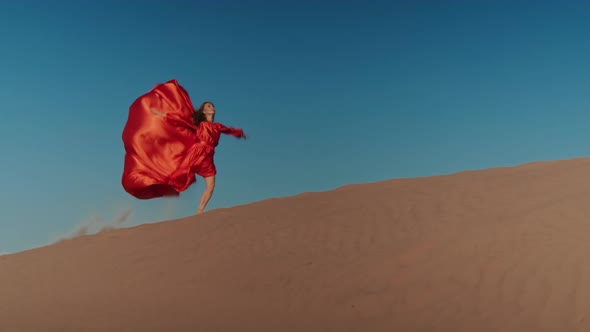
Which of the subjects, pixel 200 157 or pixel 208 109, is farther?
pixel 208 109

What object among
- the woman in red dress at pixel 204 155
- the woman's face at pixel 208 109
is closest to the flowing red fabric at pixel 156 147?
the woman in red dress at pixel 204 155

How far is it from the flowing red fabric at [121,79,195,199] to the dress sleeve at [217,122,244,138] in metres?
0.71

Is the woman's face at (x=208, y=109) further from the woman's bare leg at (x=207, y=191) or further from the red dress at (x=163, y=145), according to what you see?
the woman's bare leg at (x=207, y=191)

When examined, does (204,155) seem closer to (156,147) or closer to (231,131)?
(231,131)

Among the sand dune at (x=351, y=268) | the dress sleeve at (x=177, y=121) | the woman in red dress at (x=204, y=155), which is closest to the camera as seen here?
the sand dune at (x=351, y=268)

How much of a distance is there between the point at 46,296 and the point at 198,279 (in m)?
2.63

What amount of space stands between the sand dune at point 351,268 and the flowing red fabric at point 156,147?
1323 mm

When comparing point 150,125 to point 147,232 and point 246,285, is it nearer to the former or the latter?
point 147,232

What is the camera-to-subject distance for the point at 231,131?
13344 mm

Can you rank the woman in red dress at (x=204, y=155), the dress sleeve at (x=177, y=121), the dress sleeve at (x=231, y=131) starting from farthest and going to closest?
the dress sleeve at (x=177, y=121) < the dress sleeve at (x=231, y=131) < the woman in red dress at (x=204, y=155)

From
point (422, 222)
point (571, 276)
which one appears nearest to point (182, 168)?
point (422, 222)

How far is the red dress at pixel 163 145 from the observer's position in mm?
13125

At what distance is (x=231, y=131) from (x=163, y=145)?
1.61 meters

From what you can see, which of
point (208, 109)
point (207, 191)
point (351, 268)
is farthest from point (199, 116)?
→ point (351, 268)
